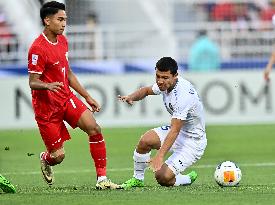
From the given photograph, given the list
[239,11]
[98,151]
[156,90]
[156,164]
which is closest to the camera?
[156,164]

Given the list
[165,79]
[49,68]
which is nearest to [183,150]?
[165,79]

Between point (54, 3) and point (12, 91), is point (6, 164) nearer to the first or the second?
point (54, 3)

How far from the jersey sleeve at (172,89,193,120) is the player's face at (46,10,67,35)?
5.50 feet

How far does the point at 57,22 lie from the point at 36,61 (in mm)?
579

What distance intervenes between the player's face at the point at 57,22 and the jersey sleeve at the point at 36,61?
12.8 inches

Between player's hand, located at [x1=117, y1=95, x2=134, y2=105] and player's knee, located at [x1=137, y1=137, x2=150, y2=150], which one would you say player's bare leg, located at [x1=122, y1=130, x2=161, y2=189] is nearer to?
player's knee, located at [x1=137, y1=137, x2=150, y2=150]

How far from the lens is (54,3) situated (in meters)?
12.9

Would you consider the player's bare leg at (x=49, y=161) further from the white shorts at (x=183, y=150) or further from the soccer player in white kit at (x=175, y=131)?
the white shorts at (x=183, y=150)

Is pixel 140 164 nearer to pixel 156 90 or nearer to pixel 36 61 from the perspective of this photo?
pixel 156 90

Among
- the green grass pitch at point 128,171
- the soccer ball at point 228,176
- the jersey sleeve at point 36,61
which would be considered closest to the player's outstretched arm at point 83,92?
the jersey sleeve at point 36,61

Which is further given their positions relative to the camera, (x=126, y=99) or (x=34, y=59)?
(x=126, y=99)

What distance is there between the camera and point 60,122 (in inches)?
518

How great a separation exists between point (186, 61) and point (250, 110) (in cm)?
305

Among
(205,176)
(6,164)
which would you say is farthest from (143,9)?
(205,176)
